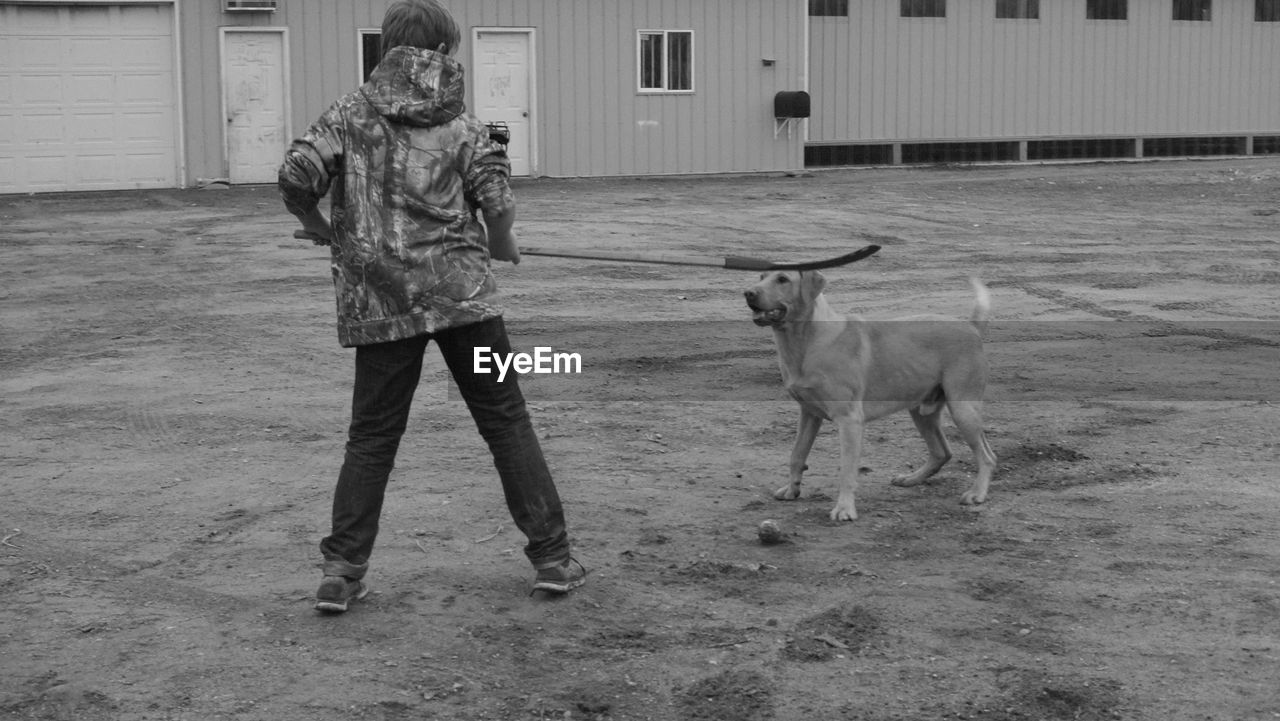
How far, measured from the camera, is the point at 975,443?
6.50 m

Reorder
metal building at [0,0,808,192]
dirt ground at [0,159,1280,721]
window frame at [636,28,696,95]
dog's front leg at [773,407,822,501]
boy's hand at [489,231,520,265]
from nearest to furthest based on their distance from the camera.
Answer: dirt ground at [0,159,1280,721]
boy's hand at [489,231,520,265]
dog's front leg at [773,407,822,501]
metal building at [0,0,808,192]
window frame at [636,28,696,95]

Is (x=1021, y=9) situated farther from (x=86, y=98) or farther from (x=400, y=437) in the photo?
(x=400, y=437)

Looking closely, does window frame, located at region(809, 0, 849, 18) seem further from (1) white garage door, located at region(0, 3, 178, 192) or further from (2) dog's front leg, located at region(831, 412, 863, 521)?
(2) dog's front leg, located at region(831, 412, 863, 521)

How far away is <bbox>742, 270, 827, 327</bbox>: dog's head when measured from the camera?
6238 millimetres

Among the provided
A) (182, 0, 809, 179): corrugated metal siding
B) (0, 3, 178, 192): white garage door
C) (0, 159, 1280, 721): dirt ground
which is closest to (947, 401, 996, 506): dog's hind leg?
(0, 159, 1280, 721): dirt ground

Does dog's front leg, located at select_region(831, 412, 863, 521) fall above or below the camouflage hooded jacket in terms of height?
below

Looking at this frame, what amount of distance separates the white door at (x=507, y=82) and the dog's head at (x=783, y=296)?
57.0 feet

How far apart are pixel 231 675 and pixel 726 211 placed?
14.9 m

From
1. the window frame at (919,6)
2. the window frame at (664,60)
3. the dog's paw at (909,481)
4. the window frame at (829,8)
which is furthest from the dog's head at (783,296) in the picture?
the window frame at (919,6)

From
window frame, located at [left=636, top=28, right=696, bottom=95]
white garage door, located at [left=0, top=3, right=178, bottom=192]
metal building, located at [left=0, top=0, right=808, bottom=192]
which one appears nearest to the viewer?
white garage door, located at [left=0, top=3, right=178, bottom=192]

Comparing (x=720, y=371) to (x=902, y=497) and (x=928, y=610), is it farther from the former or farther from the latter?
(x=928, y=610)

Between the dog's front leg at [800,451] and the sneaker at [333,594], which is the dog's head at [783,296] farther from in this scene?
the sneaker at [333,594]

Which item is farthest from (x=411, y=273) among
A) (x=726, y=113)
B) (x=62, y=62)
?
(x=726, y=113)

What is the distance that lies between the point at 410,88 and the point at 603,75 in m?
19.6
